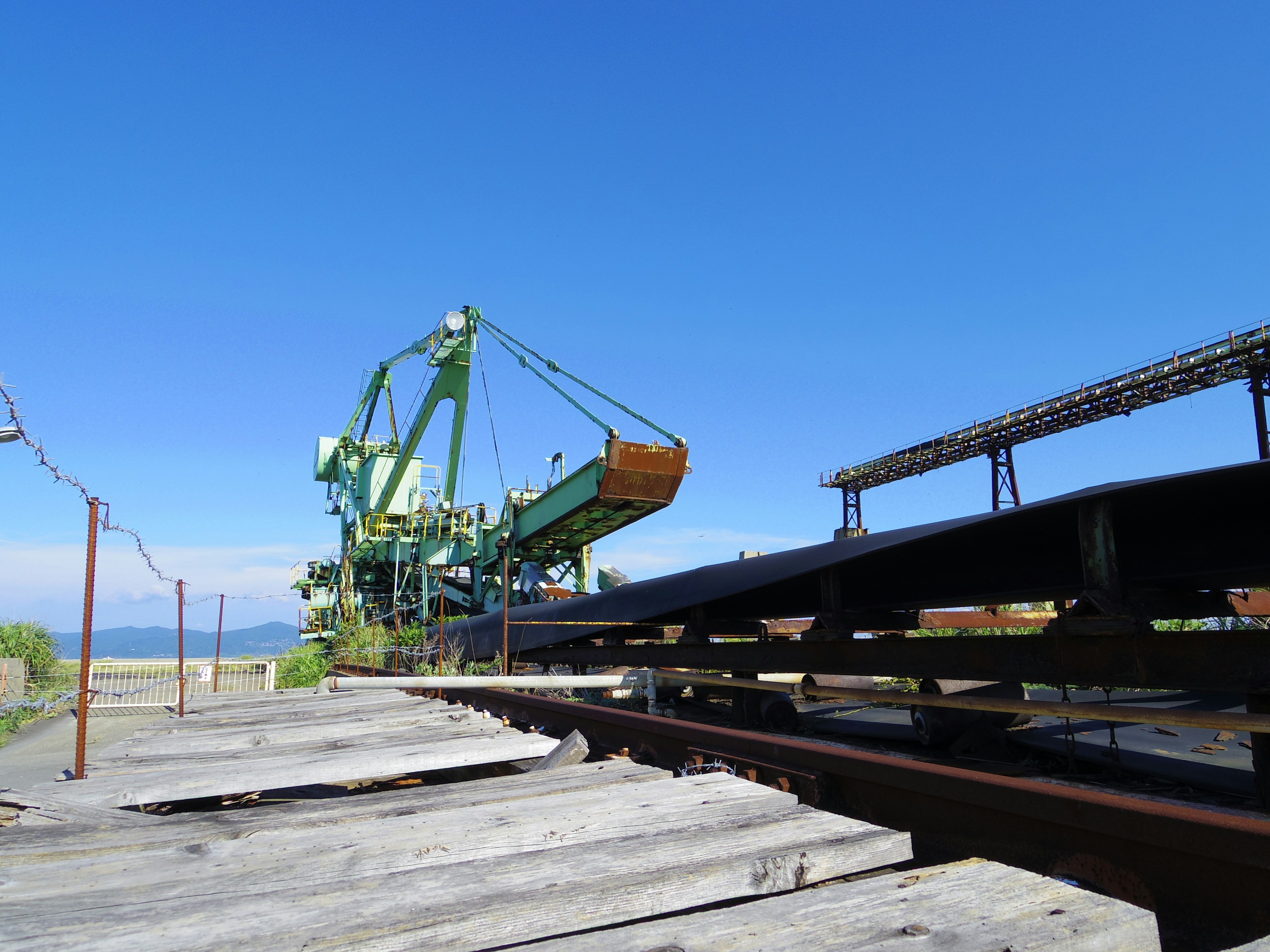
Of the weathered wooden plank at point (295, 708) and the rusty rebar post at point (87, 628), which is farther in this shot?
the weathered wooden plank at point (295, 708)

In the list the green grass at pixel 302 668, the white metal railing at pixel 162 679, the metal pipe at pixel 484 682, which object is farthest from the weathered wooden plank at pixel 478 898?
the white metal railing at pixel 162 679

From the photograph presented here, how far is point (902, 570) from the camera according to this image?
510 cm

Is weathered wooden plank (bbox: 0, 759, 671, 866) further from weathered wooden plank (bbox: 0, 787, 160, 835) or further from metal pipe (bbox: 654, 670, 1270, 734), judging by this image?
metal pipe (bbox: 654, 670, 1270, 734)

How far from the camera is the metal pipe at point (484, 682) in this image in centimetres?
518

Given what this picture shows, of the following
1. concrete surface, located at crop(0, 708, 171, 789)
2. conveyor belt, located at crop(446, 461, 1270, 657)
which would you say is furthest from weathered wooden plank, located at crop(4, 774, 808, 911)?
concrete surface, located at crop(0, 708, 171, 789)

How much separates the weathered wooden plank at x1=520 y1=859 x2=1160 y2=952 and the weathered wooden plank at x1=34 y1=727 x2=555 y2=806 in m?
1.80

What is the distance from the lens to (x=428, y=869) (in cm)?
146

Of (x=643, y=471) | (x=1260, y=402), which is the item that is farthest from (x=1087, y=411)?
(x=643, y=471)

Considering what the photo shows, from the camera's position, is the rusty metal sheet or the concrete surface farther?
the rusty metal sheet

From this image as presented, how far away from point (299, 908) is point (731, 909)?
735mm

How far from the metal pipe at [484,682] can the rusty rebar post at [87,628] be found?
78.7 inches

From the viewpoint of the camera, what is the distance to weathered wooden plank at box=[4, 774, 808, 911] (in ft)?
4.70

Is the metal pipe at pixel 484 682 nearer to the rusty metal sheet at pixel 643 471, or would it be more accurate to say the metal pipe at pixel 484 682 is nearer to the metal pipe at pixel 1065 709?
the metal pipe at pixel 1065 709

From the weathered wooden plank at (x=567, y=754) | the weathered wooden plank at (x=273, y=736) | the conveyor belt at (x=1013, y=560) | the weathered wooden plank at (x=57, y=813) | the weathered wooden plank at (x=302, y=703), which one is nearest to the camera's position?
the weathered wooden plank at (x=57, y=813)
